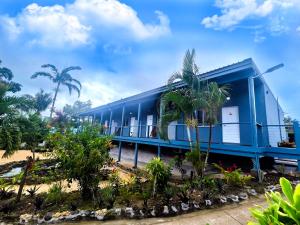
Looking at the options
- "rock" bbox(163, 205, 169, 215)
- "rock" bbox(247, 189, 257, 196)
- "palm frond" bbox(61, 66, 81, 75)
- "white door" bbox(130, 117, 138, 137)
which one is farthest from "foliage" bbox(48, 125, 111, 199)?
"palm frond" bbox(61, 66, 81, 75)

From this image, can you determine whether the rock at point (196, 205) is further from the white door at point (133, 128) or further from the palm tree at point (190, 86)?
the white door at point (133, 128)

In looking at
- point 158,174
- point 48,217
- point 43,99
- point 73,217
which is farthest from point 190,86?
point 43,99

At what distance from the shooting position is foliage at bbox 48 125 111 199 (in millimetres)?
5781

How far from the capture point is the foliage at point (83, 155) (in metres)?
5.78

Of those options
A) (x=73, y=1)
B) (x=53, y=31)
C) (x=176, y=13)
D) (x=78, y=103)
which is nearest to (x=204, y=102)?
(x=176, y=13)

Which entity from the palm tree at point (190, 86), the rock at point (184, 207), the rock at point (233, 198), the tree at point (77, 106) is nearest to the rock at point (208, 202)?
the rock at point (184, 207)

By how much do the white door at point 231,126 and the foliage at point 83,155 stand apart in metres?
6.75

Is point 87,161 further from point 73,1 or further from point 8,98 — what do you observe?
point 73,1

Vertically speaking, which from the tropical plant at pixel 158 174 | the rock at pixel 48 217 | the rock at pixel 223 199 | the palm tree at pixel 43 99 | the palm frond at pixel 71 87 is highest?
the palm frond at pixel 71 87

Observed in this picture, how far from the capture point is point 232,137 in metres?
10.5

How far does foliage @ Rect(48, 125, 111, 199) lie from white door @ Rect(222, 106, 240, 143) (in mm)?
6751

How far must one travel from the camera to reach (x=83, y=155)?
5793mm

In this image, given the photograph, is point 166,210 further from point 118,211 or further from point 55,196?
point 55,196

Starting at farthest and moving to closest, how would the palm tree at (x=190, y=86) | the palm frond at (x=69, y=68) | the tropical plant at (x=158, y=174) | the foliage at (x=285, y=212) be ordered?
1. the palm frond at (x=69, y=68)
2. the palm tree at (x=190, y=86)
3. the tropical plant at (x=158, y=174)
4. the foliage at (x=285, y=212)
